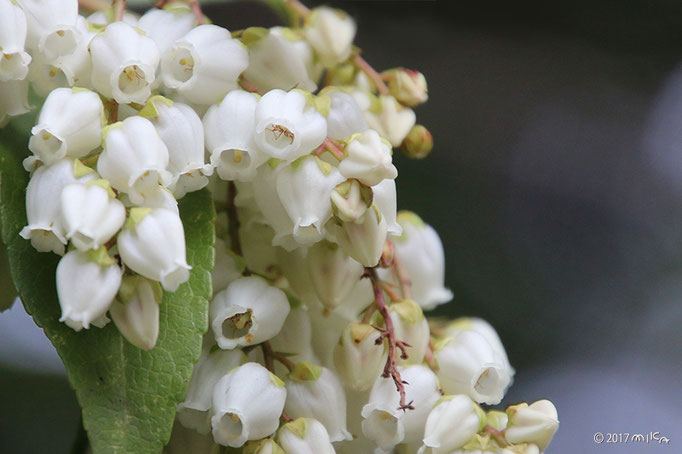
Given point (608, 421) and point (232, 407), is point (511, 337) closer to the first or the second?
point (608, 421)

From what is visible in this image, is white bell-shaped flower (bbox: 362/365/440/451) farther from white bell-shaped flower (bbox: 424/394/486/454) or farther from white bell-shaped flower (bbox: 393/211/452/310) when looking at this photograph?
white bell-shaped flower (bbox: 393/211/452/310)

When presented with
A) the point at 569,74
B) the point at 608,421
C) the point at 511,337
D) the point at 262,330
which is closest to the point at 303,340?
the point at 262,330

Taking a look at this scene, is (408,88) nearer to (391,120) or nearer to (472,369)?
(391,120)

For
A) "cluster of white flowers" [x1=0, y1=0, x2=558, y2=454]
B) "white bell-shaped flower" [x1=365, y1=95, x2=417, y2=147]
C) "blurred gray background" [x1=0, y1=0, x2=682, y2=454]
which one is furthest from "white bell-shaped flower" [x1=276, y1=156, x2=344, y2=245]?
"blurred gray background" [x1=0, y1=0, x2=682, y2=454]

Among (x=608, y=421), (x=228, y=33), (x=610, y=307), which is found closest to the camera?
(x=228, y=33)

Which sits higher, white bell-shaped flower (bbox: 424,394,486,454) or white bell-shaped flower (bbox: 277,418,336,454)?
white bell-shaped flower (bbox: 424,394,486,454)

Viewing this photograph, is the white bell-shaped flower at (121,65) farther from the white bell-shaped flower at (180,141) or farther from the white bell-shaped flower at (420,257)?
the white bell-shaped flower at (420,257)
